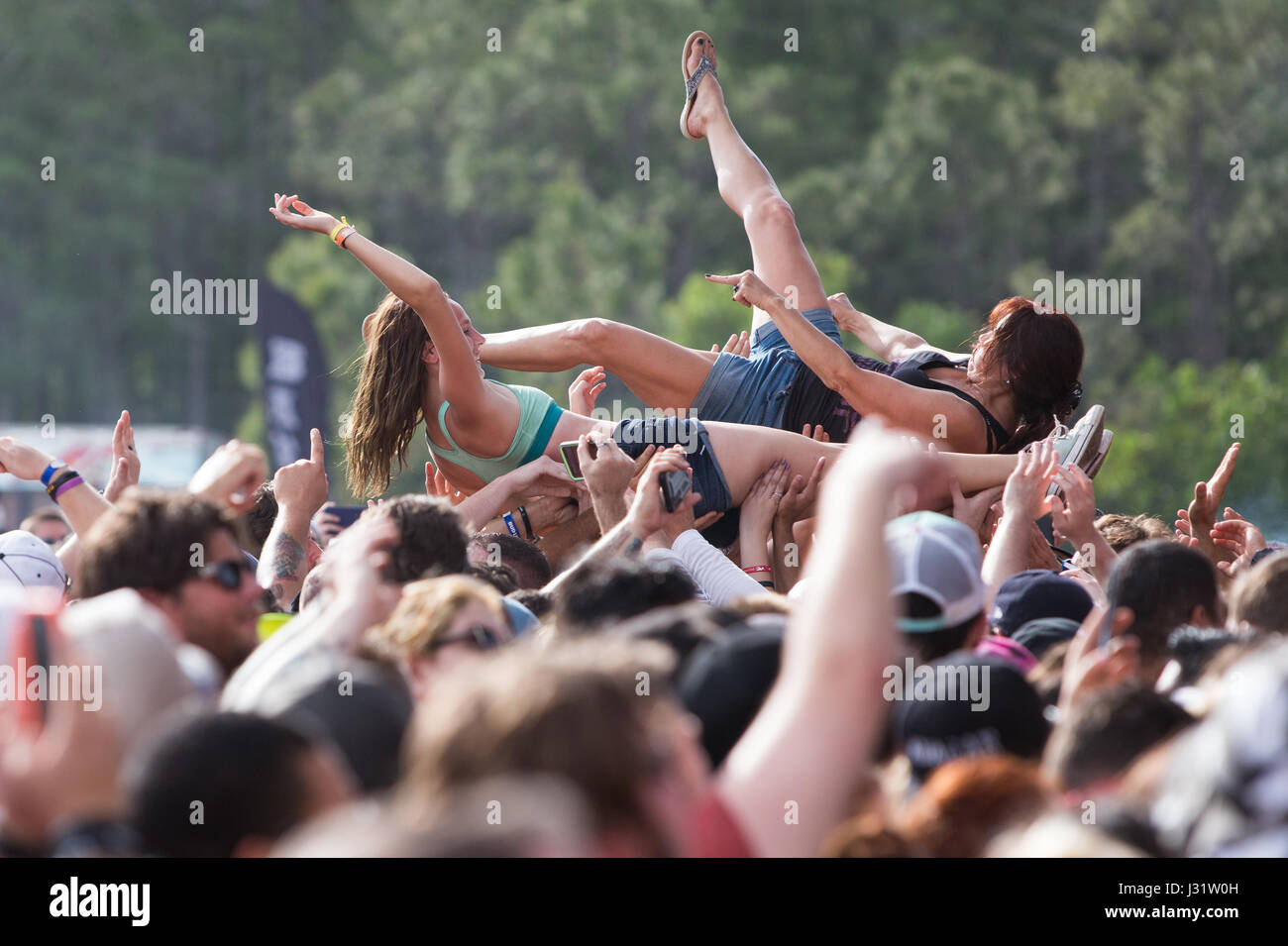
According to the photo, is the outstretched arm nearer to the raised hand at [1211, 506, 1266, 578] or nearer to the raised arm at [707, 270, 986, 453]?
the raised arm at [707, 270, 986, 453]

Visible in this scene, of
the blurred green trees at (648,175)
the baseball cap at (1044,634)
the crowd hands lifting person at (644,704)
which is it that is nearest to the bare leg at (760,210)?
the crowd hands lifting person at (644,704)

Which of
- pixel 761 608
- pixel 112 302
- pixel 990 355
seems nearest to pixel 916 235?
pixel 112 302

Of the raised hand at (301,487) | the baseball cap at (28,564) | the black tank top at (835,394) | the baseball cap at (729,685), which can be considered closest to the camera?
the baseball cap at (729,685)

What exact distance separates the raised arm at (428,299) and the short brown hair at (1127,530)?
6.70 ft

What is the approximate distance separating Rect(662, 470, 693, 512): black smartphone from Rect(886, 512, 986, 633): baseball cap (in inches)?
44.4

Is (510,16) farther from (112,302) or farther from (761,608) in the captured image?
(761,608)

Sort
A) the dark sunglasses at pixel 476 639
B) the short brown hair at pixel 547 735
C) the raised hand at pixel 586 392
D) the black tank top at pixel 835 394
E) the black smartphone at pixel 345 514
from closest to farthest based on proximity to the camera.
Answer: the short brown hair at pixel 547 735, the dark sunglasses at pixel 476 639, the black smartphone at pixel 345 514, the black tank top at pixel 835 394, the raised hand at pixel 586 392

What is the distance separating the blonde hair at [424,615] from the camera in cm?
295

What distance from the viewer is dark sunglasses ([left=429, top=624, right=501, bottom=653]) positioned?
9.62 feet

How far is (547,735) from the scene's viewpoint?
1.71m

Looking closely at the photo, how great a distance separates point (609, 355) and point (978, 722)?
3242mm

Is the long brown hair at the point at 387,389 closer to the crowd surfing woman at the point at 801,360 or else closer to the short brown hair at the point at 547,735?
the crowd surfing woman at the point at 801,360

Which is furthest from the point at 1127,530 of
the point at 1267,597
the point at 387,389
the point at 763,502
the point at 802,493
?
the point at 387,389
